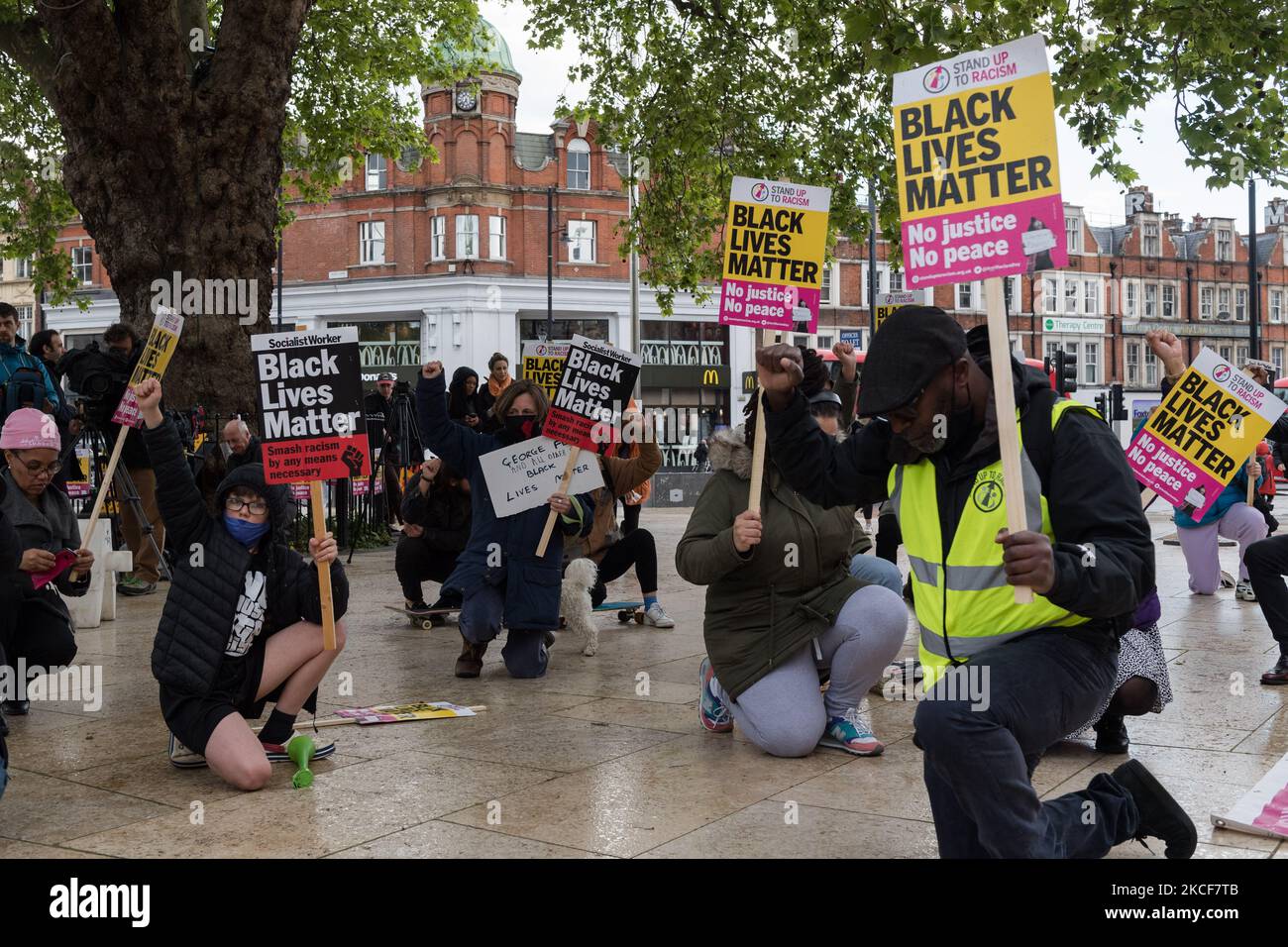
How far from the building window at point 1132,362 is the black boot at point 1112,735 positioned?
60937mm

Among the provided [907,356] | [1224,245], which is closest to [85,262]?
[907,356]

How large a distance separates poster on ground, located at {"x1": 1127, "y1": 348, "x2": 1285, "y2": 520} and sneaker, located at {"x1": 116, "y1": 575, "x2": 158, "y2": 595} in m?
8.26

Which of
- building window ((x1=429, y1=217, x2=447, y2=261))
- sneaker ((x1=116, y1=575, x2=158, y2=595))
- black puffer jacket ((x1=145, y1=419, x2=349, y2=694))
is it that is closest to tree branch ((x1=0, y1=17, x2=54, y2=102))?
sneaker ((x1=116, y1=575, x2=158, y2=595))

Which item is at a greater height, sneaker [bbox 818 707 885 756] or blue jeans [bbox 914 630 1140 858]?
blue jeans [bbox 914 630 1140 858]

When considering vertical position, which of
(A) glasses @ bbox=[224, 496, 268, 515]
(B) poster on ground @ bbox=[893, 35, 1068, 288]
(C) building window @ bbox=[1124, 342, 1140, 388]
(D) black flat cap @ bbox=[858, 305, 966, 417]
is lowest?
(A) glasses @ bbox=[224, 496, 268, 515]

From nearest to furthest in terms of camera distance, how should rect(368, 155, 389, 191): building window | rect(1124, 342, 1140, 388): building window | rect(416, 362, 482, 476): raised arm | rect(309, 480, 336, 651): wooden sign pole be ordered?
rect(309, 480, 336, 651): wooden sign pole < rect(416, 362, 482, 476): raised arm < rect(368, 155, 389, 191): building window < rect(1124, 342, 1140, 388): building window

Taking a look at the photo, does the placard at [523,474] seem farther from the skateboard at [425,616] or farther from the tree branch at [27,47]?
the tree branch at [27,47]

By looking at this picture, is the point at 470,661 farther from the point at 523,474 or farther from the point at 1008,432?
the point at 1008,432

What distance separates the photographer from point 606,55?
53.5ft

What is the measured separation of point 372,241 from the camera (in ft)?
148

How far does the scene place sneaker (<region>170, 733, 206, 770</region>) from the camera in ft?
17.7

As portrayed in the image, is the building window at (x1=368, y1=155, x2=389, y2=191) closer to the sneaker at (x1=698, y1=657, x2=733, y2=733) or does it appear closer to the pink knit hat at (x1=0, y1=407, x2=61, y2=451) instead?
the pink knit hat at (x1=0, y1=407, x2=61, y2=451)

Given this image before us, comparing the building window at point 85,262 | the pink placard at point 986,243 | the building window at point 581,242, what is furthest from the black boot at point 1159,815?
the building window at point 85,262

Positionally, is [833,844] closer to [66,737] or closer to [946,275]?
[946,275]
